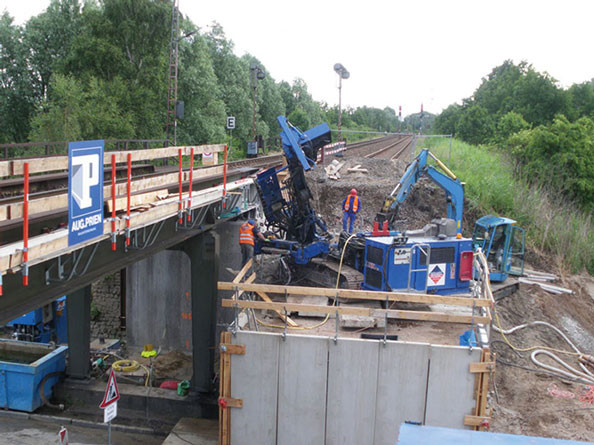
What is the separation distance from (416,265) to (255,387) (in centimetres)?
470

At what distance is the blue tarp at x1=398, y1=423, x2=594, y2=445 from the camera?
5926mm

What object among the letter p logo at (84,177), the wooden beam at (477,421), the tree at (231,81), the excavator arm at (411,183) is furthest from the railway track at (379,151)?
the letter p logo at (84,177)

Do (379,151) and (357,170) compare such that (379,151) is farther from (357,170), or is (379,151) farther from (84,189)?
(84,189)

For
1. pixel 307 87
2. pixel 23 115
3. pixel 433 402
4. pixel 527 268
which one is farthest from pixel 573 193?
pixel 307 87

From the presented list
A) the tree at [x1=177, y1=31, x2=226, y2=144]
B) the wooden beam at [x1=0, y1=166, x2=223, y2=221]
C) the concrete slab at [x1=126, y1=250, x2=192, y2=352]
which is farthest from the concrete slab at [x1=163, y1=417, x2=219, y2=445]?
the tree at [x1=177, y1=31, x2=226, y2=144]

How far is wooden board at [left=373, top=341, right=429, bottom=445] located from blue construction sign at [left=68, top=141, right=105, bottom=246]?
563 centimetres

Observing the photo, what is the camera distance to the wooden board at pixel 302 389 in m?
10.6

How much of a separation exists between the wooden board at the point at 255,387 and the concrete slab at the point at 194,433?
3617 millimetres

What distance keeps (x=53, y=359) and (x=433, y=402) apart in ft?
38.8

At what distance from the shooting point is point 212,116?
45750mm

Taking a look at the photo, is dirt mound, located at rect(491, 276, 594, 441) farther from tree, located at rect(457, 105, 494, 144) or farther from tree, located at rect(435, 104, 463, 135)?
tree, located at rect(435, 104, 463, 135)

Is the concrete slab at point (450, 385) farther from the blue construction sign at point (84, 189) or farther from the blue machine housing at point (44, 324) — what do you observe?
the blue machine housing at point (44, 324)

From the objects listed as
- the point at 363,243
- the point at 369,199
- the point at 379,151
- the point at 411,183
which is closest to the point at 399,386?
the point at 363,243

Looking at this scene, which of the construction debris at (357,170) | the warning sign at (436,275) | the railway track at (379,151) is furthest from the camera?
the railway track at (379,151)
